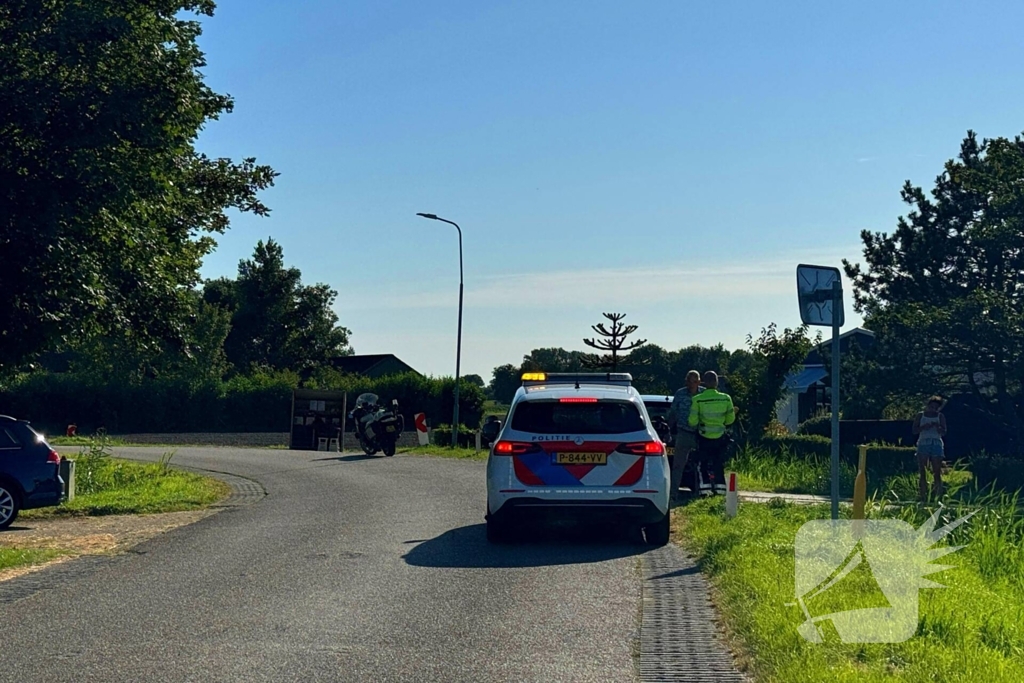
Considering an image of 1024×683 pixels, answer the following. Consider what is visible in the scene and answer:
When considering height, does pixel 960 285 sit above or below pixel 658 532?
above

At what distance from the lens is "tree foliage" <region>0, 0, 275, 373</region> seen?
1703 centimetres

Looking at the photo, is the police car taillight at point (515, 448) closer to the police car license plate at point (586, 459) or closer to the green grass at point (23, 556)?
the police car license plate at point (586, 459)

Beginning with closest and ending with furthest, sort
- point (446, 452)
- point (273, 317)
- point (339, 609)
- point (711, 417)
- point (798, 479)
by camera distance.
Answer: point (339, 609), point (711, 417), point (798, 479), point (446, 452), point (273, 317)

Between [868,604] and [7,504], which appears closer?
[868,604]

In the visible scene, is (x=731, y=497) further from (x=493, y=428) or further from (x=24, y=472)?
(x=24, y=472)

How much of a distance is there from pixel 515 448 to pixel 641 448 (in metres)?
1.35

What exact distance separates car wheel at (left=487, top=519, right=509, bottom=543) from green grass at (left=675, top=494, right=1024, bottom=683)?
6.47ft

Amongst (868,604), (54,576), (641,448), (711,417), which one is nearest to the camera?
(868,604)

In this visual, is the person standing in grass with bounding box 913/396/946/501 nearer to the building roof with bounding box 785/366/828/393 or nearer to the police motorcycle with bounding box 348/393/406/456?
the police motorcycle with bounding box 348/393/406/456

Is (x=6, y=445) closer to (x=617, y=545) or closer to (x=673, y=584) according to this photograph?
(x=617, y=545)

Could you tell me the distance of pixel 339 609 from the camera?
931 cm

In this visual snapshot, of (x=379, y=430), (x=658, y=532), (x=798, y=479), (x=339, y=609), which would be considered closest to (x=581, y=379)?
(x=658, y=532)

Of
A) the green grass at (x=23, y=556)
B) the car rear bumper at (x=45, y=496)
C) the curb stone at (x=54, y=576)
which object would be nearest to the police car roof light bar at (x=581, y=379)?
the curb stone at (x=54, y=576)

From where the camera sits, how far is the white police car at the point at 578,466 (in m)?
12.8
